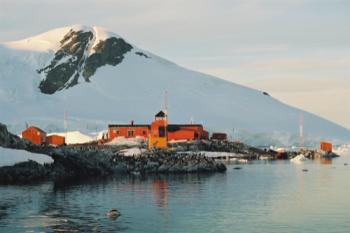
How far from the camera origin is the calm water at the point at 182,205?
172 feet

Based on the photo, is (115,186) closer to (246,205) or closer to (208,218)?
(246,205)

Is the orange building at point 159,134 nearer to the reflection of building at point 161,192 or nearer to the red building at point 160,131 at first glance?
the red building at point 160,131

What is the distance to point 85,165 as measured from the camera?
335ft

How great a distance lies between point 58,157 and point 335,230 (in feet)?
181

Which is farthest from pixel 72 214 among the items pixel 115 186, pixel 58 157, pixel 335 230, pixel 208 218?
pixel 58 157

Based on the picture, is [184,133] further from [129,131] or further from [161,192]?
[161,192]

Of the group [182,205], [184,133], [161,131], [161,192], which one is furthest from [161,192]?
[184,133]

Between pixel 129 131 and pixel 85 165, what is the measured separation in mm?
81556

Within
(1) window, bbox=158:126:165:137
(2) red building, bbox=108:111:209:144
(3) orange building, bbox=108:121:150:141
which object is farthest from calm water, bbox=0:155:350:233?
(3) orange building, bbox=108:121:150:141

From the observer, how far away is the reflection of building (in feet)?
219

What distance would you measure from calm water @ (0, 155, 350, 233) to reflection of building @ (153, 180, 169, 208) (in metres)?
0.08

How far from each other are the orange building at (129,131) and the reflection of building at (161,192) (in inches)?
3515

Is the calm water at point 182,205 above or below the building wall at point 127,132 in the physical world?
below

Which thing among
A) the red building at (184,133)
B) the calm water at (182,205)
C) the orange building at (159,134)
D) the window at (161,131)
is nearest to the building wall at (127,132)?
the red building at (184,133)
